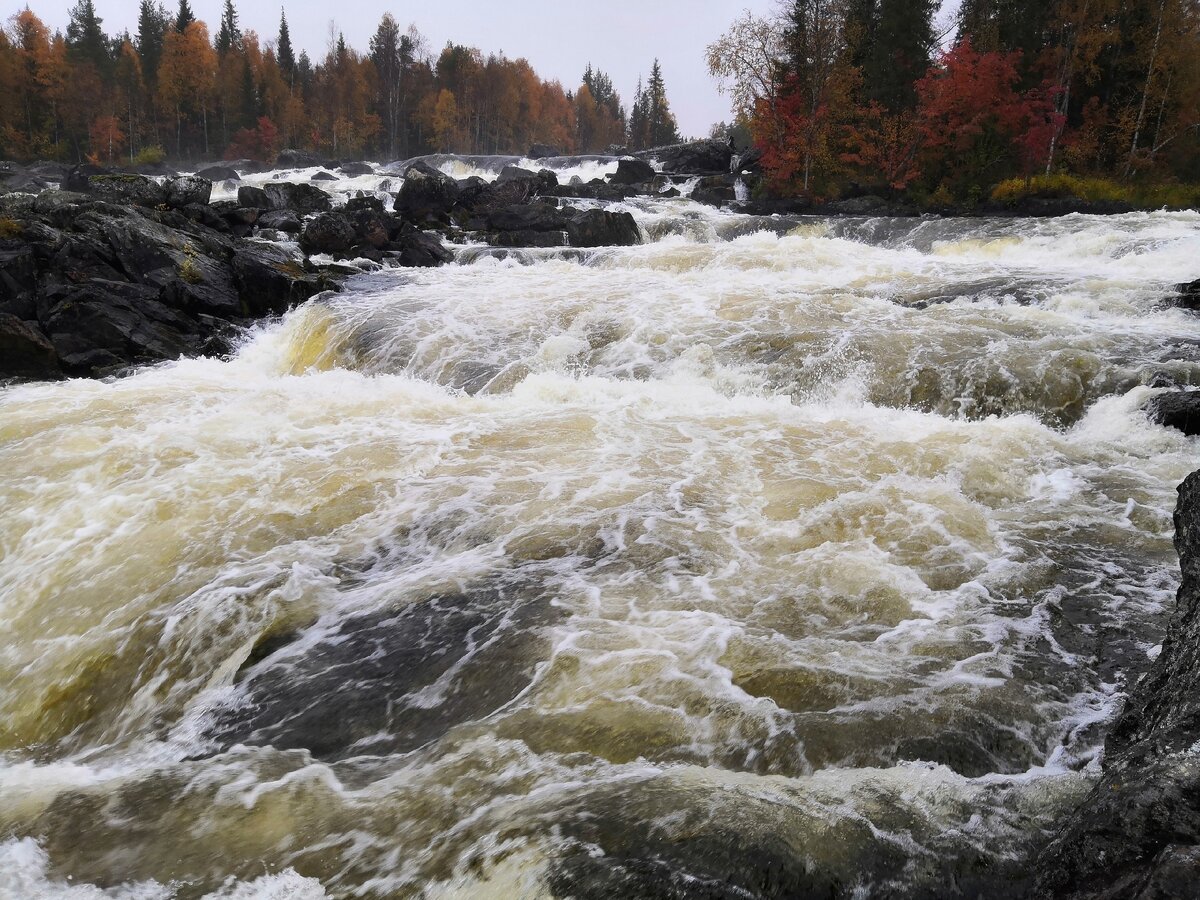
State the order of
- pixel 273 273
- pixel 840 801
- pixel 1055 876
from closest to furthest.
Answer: pixel 1055 876
pixel 840 801
pixel 273 273

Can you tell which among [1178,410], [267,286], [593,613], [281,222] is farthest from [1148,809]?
[281,222]

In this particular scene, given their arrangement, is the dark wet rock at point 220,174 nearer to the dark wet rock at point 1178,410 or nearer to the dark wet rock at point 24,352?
the dark wet rock at point 24,352

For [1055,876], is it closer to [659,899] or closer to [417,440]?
[659,899]

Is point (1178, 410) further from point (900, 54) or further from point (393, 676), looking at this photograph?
point (900, 54)

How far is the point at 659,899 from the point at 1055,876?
119 centimetres

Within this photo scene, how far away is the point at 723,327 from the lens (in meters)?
10.5

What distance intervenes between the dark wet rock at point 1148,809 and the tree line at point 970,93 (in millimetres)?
28048

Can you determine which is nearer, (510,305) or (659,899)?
(659,899)

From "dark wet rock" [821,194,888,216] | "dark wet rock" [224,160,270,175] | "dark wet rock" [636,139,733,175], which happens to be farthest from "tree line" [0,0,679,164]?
"dark wet rock" [821,194,888,216]

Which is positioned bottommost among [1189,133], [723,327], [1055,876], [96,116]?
[1055,876]

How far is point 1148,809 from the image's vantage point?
5.94ft

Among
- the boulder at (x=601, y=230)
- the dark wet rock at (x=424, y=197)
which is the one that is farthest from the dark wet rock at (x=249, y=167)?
the boulder at (x=601, y=230)

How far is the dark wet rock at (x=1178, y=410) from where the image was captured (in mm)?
6664

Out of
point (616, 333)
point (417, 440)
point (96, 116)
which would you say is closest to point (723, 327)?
point (616, 333)
